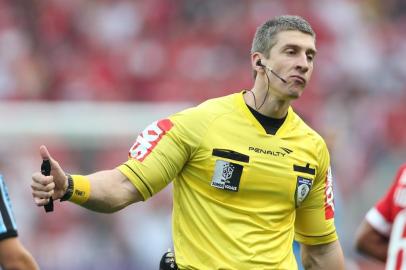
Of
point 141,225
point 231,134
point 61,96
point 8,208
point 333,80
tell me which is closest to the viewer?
point 8,208

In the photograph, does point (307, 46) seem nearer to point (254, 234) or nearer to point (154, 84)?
point (254, 234)

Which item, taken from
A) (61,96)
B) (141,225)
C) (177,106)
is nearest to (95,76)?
(61,96)

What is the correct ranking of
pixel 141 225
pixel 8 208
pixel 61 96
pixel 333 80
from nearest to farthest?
1. pixel 8 208
2. pixel 141 225
3. pixel 61 96
4. pixel 333 80

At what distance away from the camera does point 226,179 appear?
5992 mm

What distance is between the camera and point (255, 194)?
19.9 ft

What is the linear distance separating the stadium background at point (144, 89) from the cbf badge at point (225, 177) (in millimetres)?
5373

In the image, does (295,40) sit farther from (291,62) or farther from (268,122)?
(268,122)

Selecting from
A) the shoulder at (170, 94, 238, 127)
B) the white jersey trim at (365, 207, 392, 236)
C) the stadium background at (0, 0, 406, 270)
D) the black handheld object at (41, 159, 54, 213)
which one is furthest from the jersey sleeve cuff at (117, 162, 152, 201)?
the stadium background at (0, 0, 406, 270)

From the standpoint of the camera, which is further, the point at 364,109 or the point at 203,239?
the point at 364,109

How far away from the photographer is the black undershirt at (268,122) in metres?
6.22

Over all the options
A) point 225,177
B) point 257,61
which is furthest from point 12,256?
point 257,61

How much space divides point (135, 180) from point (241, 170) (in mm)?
576

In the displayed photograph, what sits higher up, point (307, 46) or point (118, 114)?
point (307, 46)

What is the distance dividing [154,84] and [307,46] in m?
9.15
